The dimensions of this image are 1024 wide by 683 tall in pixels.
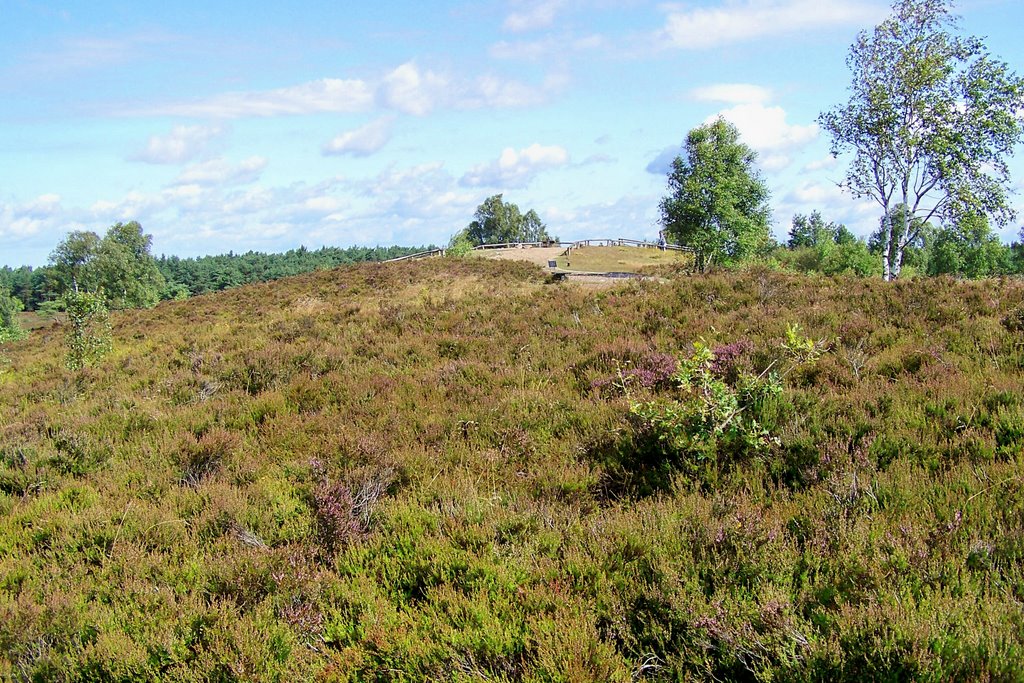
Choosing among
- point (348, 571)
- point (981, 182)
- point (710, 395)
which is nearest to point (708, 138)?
point (981, 182)

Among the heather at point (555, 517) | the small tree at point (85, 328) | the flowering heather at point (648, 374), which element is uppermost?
the small tree at point (85, 328)

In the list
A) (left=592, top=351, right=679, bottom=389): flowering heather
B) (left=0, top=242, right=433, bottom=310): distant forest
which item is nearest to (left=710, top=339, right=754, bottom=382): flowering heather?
(left=592, top=351, right=679, bottom=389): flowering heather

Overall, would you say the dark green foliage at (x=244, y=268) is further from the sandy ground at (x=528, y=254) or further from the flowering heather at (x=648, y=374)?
the flowering heather at (x=648, y=374)

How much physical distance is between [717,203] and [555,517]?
105 feet

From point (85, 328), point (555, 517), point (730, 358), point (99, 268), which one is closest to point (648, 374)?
point (730, 358)

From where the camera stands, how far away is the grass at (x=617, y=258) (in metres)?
38.6

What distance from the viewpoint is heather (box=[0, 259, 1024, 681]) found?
10.2 ft

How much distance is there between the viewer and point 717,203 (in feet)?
109

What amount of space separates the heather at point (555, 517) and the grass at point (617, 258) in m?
28.8

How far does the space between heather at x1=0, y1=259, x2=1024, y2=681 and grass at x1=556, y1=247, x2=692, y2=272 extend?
28.8 m

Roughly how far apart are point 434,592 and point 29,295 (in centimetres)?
14601

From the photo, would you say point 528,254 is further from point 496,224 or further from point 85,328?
point 496,224

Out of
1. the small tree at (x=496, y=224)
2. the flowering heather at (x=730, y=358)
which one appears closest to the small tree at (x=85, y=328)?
the flowering heather at (x=730, y=358)

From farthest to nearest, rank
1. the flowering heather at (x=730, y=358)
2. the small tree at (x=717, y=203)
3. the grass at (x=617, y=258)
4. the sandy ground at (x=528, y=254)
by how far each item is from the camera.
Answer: the sandy ground at (x=528, y=254), the grass at (x=617, y=258), the small tree at (x=717, y=203), the flowering heather at (x=730, y=358)
